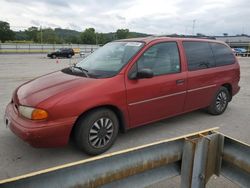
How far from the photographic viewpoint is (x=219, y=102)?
19.0 feet

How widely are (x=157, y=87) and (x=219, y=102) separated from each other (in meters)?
2.20

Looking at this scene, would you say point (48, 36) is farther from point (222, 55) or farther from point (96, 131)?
point (96, 131)

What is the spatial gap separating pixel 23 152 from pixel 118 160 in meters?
2.50

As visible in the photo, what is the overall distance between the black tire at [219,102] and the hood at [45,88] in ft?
10.3

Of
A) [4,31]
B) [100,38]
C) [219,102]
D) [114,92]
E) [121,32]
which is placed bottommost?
[219,102]

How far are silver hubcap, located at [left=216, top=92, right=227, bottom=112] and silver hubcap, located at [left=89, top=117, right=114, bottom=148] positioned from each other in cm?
298

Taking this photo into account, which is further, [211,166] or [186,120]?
[186,120]

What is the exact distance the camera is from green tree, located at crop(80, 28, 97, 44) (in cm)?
9106

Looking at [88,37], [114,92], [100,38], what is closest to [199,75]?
[114,92]

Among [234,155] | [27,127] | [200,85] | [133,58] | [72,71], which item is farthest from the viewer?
[200,85]

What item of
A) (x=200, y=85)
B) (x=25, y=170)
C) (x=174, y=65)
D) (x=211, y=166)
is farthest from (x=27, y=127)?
(x=200, y=85)

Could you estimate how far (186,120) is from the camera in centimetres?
544

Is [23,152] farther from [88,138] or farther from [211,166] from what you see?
[211,166]

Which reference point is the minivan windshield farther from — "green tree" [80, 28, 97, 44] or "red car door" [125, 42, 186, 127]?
"green tree" [80, 28, 97, 44]
